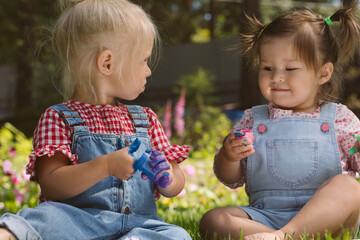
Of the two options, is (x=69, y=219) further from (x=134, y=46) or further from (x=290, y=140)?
(x=290, y=140)

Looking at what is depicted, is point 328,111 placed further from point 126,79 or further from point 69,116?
point 69,116

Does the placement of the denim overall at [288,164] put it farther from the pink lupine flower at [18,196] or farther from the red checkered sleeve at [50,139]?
the pink lupine flower at [18,196]

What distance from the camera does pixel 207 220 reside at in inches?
90.4

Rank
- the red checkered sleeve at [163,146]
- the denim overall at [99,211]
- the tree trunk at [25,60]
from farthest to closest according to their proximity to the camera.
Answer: the tree trunk at [25,60] < the red checkered sleeve at [163,146] < the denim overall at [99,211]

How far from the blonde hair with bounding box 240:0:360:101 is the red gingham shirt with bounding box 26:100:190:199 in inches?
31.0

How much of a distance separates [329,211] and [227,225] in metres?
0.47

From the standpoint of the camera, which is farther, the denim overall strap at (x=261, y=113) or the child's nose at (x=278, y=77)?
the denim overall strap at (x=261, y=113)

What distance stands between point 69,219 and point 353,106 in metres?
4.72

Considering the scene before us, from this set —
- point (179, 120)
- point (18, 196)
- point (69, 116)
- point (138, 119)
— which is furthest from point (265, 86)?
point (179, 120)

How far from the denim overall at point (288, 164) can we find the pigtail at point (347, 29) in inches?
15.5

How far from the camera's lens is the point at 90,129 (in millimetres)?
2129

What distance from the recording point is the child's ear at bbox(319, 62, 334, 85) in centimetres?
255

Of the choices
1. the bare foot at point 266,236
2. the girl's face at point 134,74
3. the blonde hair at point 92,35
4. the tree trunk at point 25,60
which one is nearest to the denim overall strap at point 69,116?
the blonde hair at point 92,35

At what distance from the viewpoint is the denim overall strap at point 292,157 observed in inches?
94.7
